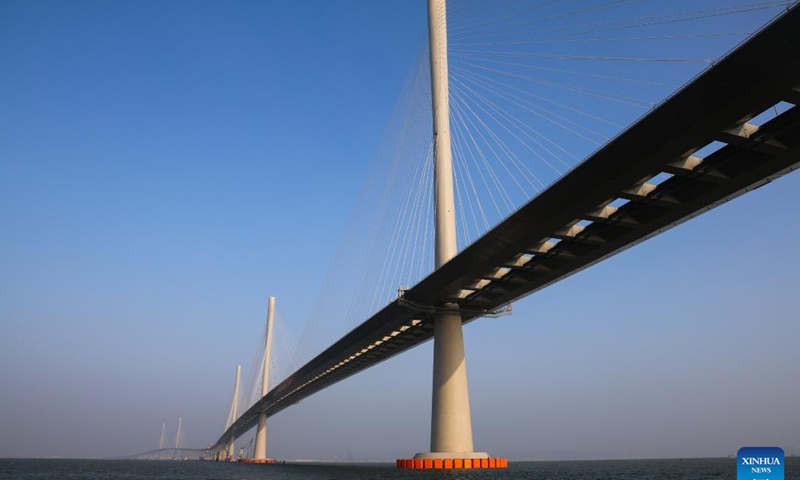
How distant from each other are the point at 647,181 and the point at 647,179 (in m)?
1.04

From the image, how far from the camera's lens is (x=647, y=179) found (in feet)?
70.0

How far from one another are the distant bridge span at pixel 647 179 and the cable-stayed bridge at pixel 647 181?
0.04 m

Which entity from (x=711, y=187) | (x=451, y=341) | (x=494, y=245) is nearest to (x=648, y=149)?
(x=711, y=187)

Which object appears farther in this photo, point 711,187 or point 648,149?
point 711,187

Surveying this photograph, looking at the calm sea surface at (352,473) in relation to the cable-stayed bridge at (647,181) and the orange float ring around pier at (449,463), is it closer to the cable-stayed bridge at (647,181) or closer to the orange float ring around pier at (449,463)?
the orange float ring around pier at (449,463)

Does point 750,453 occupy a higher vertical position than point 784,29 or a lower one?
lower

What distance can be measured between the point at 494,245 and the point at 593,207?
555cm

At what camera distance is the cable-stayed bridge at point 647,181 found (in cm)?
1599

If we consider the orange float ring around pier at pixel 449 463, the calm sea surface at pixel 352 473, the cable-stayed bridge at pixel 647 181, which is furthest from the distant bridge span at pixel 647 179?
the calm sea surface at pixel 352 473

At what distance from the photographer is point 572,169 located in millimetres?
21531

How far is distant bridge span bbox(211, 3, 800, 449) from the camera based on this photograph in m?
16.0

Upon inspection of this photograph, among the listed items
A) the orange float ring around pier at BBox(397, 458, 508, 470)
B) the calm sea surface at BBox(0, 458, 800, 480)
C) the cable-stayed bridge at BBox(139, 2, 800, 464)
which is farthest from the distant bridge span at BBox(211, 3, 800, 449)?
the calm sea surface at BBox(0, 458, 800, 480)

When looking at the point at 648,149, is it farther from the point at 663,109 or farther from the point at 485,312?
the point at 485,312

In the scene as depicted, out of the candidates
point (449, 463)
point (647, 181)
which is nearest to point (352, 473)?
point (449, 463)
